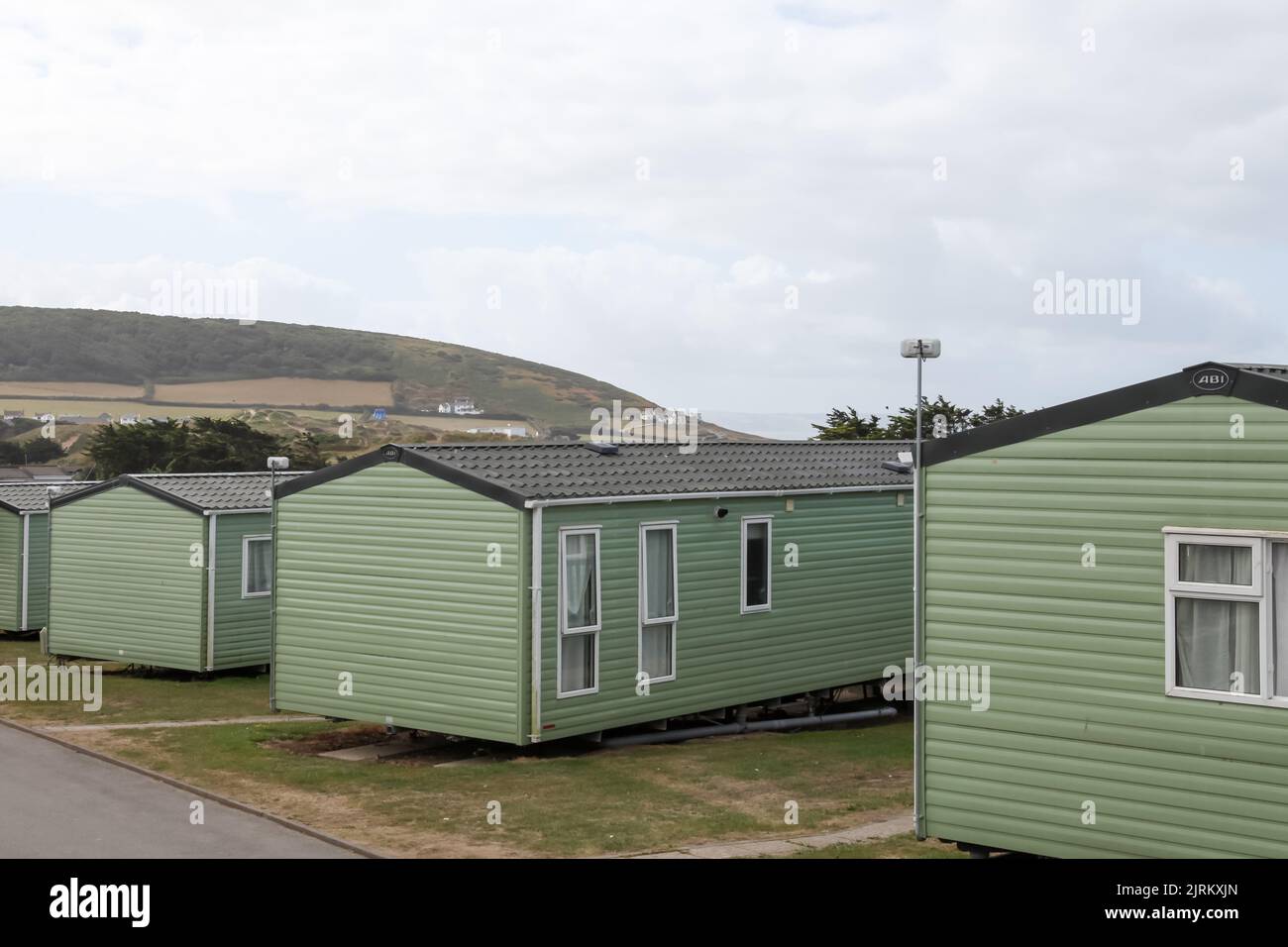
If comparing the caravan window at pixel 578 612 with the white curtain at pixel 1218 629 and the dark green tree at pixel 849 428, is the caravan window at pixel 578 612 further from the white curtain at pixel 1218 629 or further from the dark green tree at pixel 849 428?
the dark green tree at pixel 849 428

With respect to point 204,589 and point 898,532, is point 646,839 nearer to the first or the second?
point 898,532

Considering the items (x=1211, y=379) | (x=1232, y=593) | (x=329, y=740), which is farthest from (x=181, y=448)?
(x=1232, y=593)

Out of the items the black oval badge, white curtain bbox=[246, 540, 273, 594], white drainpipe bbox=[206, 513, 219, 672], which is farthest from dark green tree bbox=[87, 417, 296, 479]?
the black oval badge

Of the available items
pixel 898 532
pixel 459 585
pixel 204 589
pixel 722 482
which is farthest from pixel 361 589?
pixel 898 532

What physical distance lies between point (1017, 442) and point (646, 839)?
433 centimetres

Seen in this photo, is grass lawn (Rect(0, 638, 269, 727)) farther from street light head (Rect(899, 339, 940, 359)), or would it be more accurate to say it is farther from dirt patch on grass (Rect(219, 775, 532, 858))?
street light head (Rect(899, 339, 940, 359))

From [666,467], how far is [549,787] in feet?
16.2

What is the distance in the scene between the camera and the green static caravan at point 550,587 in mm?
13906

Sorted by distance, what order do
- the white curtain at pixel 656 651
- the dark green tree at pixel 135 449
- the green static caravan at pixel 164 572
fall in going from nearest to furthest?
the white curtain at pixel 656 651 < the green static caravan at pixel 164 572 < the dark green tree at pixel 135 449

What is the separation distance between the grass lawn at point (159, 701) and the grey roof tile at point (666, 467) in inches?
214

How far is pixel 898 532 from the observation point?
19031mm

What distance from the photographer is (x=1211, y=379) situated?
8656mm

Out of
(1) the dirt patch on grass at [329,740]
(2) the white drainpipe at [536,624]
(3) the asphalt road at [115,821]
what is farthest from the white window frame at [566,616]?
(3) the asphalt road at [115,821]

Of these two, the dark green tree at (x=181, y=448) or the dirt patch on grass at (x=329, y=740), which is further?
the dark green tree at (x=181, y=448)
